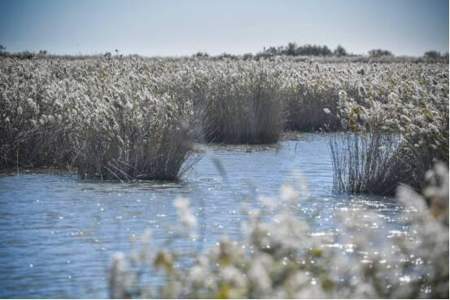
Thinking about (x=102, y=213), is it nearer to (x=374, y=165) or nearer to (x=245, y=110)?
(x=374, y=165)

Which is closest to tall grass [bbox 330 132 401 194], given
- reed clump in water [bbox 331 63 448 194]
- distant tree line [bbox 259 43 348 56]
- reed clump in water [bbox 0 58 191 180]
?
reed clump in water [bbox 331 63 448 194]

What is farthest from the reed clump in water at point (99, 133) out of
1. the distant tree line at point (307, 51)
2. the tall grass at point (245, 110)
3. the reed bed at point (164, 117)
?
the distant tree line at point (307, 51)

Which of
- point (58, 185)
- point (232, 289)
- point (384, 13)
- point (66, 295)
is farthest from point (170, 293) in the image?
point (58, 185)

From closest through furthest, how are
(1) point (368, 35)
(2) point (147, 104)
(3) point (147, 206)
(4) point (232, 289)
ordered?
(4) point (232, 289)
(1) point (368, 35)
(3) point (147, 206)
(2) point (147, 104)

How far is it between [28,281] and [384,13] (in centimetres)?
486

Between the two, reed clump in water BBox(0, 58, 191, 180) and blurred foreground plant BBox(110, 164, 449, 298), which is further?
reed clump in water BBox(0, 58, 191, 180)

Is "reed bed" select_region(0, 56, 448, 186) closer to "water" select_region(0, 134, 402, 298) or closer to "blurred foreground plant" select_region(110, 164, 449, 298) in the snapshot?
"water" select_region(0, 134, 402, 298)

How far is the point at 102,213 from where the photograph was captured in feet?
37.3

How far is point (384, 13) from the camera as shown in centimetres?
1009

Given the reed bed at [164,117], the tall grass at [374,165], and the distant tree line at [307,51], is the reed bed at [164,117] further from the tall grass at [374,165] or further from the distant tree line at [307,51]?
the distant tree line at [307,51]

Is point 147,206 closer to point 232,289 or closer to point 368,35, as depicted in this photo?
point 368,35

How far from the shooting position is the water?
8.20m

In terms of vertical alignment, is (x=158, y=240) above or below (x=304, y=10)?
below

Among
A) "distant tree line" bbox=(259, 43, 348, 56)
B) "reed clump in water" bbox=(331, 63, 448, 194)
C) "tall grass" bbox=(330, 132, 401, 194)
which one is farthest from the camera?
"distant tree line" bbox=(259, 43, 348, 56)
